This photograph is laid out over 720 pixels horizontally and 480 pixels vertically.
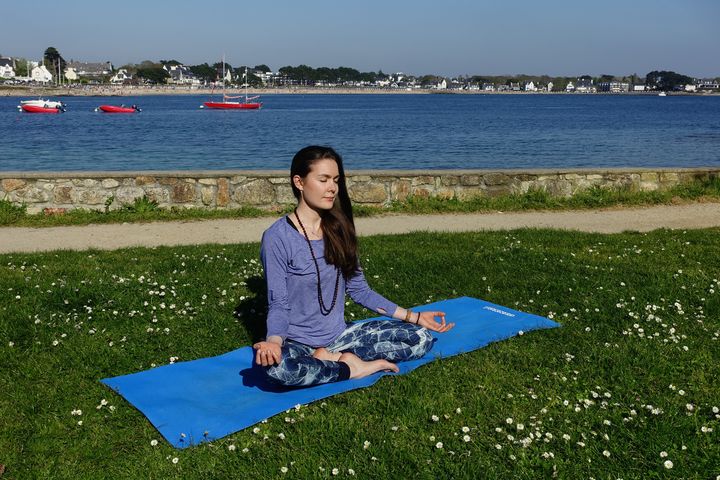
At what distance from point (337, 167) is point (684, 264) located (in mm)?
5290

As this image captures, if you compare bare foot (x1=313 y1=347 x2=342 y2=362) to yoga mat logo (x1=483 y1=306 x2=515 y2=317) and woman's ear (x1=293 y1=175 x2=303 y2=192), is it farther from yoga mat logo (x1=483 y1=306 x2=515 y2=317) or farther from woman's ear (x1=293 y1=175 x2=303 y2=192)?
yoga mat logo (x1=483 y1=306 x2=515 y2=317)

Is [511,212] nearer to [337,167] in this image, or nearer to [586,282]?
[586,282]

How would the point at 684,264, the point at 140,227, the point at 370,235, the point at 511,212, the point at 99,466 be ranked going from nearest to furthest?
1. the point at 99,466
2. the point at 684,264
3. the point at 370,235
4. the point at 140,227
5. the point at 511,212

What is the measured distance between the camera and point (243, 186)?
12172mm

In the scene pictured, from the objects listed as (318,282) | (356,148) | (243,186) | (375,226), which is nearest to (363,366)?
(318,282)

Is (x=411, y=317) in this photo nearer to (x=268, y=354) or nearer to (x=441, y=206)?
(x=268, y=354)

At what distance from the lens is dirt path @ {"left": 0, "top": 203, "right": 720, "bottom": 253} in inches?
395

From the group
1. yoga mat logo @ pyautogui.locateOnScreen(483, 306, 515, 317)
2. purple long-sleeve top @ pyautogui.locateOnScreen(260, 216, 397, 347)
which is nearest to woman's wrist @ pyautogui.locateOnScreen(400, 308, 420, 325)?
purple long-sleeve top @ pyautogui.locateOnScreen(260, 216, 397, 347)

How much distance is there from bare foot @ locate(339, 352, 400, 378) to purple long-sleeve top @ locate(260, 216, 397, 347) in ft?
0.83

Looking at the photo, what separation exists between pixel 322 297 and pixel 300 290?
0.19 meters

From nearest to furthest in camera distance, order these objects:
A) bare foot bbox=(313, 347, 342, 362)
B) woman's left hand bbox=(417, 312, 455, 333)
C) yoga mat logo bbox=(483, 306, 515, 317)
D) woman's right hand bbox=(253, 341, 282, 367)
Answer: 1. woman's right hand bbox=(253, 341, 282, 367)
2. bare foot bbox=(313, 347, 342, 362)
3. woman's left hand bbox=(417, 312, 455, 333)
4. yoga mat logo bbox=(483, 306, 515, 317)

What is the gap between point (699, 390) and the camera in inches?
196

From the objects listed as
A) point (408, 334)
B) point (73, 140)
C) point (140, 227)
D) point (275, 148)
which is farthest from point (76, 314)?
point (73, 140)

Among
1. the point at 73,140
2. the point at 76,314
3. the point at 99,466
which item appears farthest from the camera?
the point at 73,140
